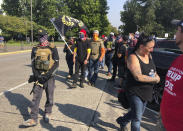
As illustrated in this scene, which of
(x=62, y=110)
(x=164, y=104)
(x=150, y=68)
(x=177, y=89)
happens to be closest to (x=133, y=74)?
(x=150, y=68)

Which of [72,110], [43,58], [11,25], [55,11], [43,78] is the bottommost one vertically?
[72,110]

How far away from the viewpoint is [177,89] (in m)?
1.55

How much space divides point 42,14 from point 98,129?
5006cm

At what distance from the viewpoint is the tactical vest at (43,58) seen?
345cm

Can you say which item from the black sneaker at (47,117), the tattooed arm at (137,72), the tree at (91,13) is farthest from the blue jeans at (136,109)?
the tree at (91,13)

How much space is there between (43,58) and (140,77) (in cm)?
184

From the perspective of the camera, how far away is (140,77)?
8.43ft

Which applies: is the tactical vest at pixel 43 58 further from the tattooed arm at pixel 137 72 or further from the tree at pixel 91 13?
the tree at pixel 91 13

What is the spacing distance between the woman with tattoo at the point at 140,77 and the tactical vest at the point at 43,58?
1.56 meters

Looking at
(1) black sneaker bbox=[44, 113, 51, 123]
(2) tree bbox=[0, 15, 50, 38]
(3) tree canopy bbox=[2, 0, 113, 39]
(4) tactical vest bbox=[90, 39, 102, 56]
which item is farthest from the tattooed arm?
(3) tree canopy bbox=[2, 0, 113, 39]

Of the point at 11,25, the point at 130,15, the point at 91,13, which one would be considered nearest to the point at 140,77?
the point at 11,25

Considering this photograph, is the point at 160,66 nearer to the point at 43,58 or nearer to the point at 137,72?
the point at 137,72

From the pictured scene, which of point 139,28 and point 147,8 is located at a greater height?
point 147,8

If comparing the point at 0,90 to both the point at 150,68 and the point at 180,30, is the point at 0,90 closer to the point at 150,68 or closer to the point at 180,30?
the point at 150,68
